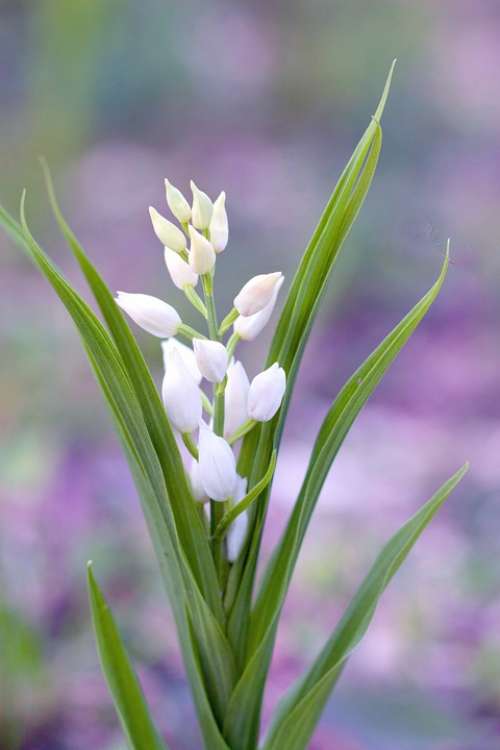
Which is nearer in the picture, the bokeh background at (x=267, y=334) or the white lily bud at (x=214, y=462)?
the white lily bud at (x=214, y=462)

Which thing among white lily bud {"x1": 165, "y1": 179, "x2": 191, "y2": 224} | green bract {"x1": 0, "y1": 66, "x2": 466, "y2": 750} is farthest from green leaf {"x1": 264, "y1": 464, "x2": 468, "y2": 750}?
white lily bud {"x1": 165, "y1": 179, "x2": 191, "y2": 224}

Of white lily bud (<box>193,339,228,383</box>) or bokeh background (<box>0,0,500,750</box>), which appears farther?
bokeh background (<box>0,0,500,750</box>)

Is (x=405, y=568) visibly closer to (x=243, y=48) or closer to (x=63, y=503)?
(x=63, y=503)

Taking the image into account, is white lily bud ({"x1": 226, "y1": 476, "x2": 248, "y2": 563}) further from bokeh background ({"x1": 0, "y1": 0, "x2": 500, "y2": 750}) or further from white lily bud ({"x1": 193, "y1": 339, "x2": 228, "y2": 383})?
bokeh background ({"x1": 0, "y1": 0, "x2": 500, "y2": 750})

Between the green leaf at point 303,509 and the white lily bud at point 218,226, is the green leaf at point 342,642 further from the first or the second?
the white lily bud at point 218,226

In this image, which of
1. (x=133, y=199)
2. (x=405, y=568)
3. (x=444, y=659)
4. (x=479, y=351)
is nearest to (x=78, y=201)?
(x=133, y=199)

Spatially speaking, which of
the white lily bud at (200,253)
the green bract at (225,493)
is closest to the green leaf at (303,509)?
the green bract at (225,493)

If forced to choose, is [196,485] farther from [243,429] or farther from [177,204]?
[177,204]
